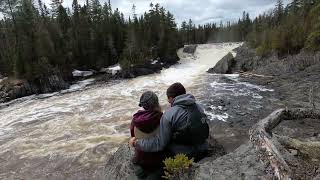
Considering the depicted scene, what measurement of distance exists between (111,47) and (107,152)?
4125 cm

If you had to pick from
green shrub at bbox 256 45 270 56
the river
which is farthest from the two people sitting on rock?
green shrub at bbox 256 45 270 56

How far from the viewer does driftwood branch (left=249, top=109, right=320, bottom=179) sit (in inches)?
153

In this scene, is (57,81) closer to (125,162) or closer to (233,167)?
(125,162)

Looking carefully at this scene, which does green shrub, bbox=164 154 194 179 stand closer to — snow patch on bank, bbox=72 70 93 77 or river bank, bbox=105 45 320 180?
river bank, bbox=105 45 320 180

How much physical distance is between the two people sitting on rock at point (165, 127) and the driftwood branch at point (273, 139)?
0.77 metres

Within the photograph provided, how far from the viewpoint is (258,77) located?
3447 centimetres

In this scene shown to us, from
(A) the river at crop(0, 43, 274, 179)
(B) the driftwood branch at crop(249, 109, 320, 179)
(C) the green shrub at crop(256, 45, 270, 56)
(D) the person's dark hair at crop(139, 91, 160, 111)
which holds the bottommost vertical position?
(A) the river at crop(0, 43, 274, 179)

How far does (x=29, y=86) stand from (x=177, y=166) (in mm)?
34902

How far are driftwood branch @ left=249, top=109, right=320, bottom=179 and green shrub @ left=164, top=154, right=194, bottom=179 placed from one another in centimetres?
97

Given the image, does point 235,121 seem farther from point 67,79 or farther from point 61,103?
point 67,79

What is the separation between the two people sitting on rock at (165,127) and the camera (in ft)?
15.0

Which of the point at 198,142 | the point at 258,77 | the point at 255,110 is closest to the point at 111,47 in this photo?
the point at 258,77

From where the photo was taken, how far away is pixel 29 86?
36.2m

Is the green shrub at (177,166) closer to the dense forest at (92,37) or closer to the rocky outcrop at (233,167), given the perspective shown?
the rocky outcrop at (233,167)
